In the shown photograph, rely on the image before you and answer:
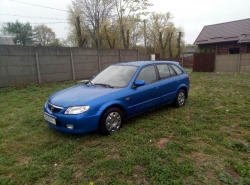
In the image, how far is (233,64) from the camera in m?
13.7

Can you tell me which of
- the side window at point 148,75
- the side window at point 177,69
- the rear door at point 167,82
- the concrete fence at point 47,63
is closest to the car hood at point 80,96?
the side window at point 148,75

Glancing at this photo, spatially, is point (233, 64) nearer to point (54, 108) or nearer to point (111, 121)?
point (111, 121)

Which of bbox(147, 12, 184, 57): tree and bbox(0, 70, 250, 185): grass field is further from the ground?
bbox(147, 12, 184, 57): tree

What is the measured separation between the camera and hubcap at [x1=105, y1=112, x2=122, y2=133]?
3.44 metres

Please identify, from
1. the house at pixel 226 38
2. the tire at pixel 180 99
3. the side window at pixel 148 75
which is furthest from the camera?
the house at pixel 226 38

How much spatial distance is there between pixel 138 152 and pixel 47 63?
A: 28.1ft

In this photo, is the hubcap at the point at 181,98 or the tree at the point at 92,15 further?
the tree at the point at 92,15

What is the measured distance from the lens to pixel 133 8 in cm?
2309

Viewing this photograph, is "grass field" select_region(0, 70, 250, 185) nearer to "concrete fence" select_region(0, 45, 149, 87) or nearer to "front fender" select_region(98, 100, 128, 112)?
"front fender" select_region(98, 100, 128, 112)

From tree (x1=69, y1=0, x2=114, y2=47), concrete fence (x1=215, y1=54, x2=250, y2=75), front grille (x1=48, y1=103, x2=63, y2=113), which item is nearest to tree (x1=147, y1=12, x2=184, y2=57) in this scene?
tree (x1=69, y1=0, x2=114, y2=47)

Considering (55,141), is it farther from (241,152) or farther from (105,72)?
(241,152)

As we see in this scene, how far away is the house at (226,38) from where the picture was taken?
18.2 meters

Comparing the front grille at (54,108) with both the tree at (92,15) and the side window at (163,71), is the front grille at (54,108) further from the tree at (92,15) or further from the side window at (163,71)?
the tree at (92,15)

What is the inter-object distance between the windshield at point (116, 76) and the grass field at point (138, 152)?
101 cm
